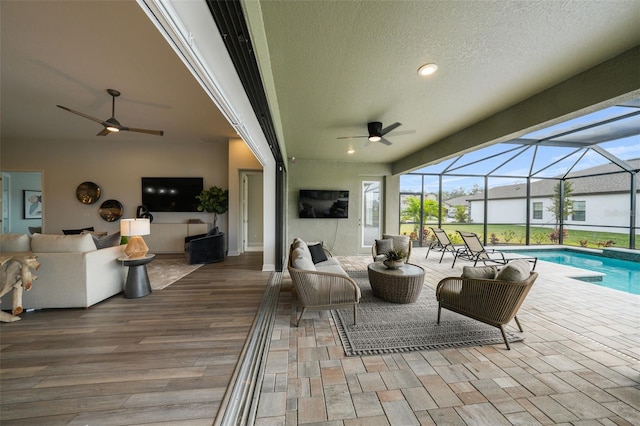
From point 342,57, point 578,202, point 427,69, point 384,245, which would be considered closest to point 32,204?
point 342,57

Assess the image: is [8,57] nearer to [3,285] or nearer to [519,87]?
[3,285]

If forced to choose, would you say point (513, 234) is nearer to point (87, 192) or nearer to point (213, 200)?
point (213, 200)

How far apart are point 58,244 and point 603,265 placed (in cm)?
1141

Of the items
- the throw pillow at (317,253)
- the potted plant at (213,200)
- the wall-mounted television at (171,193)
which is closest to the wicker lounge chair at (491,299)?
the throw pillow at (317,253)

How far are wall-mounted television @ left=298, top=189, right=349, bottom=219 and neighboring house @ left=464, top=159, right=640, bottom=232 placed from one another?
15.2 ft

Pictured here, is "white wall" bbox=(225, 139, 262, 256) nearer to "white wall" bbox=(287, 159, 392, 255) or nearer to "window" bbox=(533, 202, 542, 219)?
"white wall" bbox=(287, 159, 392, 255)

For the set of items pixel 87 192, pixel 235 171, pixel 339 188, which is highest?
pixel 235 171

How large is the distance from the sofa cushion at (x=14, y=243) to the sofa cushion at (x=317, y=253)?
3.84 m

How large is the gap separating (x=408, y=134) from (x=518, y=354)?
3475mm

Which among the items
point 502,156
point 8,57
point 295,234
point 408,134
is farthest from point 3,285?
point 502,156

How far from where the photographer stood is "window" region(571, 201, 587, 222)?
706cm

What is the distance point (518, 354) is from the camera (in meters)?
2.03

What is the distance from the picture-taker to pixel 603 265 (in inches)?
230

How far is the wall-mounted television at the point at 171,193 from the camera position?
20.5 ft
